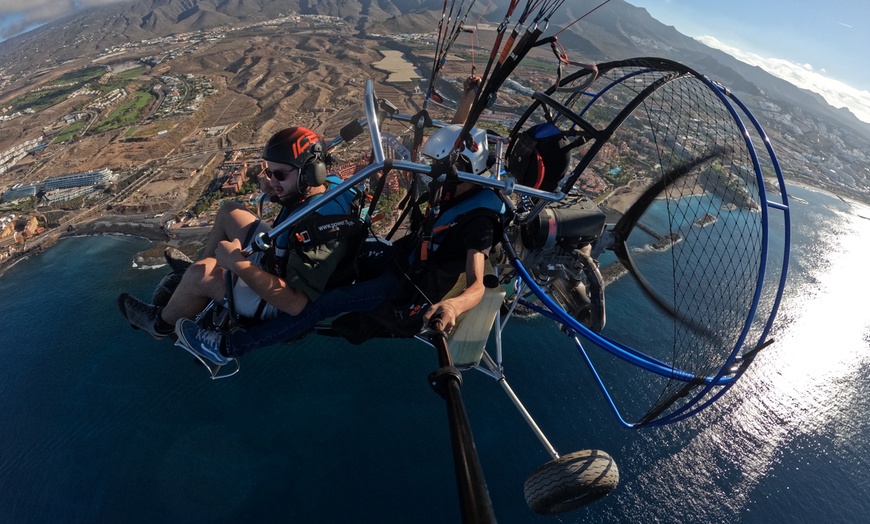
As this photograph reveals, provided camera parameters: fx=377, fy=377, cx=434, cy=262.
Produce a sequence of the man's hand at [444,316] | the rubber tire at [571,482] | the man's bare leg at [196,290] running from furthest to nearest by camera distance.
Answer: the rubber tire at [571,482] → the man's bare leg at [196,290] → the man's hand at [444,316]

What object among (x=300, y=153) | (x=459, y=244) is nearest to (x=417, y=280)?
(x=459, y=244)

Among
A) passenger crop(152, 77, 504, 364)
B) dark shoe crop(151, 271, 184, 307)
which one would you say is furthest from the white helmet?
dark shoe crop(151, 271, 184, 307)

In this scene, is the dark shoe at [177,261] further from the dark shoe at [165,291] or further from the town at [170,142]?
the town at [170,142]

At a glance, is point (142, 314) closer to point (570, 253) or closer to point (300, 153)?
point (300, 153)

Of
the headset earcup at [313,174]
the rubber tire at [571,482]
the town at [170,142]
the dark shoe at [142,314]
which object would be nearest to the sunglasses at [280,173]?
the headset earcup at [313,174]

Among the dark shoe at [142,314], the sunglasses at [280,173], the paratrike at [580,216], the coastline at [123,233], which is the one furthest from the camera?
the coastline at [123,233]

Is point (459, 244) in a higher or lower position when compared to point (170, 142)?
higher
